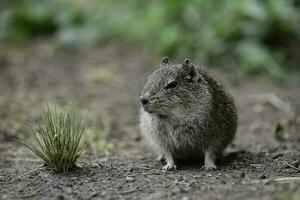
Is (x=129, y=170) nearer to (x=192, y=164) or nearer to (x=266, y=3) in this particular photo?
(x=192, y=164)

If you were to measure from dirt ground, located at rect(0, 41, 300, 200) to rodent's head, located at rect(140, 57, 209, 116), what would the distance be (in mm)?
621

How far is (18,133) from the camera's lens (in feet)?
24.9

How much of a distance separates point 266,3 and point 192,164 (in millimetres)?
6001

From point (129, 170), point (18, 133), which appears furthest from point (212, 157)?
point (18, 133)

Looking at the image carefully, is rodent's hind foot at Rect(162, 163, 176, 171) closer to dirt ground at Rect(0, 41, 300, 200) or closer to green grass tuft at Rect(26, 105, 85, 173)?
dirt ground at Rect(0, 41, 300, 200)

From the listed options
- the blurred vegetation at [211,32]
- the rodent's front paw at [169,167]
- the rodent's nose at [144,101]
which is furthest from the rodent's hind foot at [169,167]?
the blurred vegetation at [211,32]

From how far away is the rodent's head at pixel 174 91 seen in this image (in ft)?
18.6

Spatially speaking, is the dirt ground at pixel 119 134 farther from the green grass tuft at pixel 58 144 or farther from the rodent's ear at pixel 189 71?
the rodent's ear at pixel 189 71

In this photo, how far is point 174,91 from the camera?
5832 mm

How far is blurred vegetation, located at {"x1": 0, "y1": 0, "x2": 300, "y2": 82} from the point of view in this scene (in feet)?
35.6

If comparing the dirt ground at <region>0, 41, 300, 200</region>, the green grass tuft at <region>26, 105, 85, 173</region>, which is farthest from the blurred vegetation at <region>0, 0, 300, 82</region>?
the green grass tuft at <region>26, 105, 85, 173</region>

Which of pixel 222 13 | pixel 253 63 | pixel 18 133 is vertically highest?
pixel 222 13

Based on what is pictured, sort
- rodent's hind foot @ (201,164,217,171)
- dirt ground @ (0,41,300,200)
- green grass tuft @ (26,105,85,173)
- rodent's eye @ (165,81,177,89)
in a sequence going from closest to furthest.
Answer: dirt ground @ (0,41,300,200) → green grass tuft @ (26,105,85,173) → rodent's hind foot @ (201,164,217,171) → rodent's eye @ (165,81,177,89)

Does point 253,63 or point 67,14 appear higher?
point 67,14
